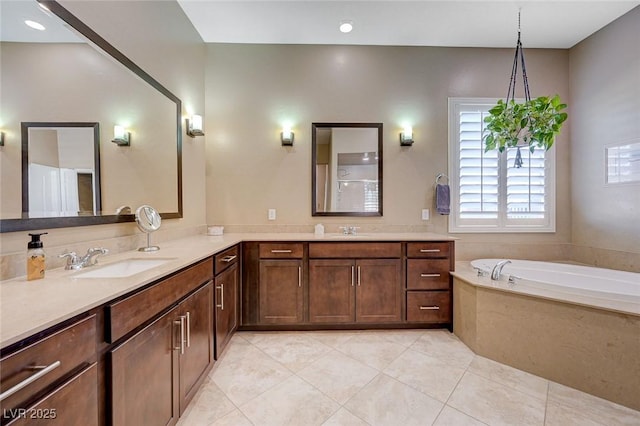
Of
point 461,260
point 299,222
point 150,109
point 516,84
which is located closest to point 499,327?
point 461,260

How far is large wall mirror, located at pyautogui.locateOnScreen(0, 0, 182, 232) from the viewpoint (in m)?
1.11

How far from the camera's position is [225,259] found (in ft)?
6.86

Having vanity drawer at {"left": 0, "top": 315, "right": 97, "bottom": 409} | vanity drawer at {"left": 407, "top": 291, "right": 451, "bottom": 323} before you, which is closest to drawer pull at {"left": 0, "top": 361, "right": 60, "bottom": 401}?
vanity drawer at {"left": 0, "top": 315, "right": 97, "bottom": 409}

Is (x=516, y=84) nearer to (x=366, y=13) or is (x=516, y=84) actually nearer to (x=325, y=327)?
(x=366, y=13)

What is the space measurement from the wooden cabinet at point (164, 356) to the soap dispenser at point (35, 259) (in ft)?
1.54

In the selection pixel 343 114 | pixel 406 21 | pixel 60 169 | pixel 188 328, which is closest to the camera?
pixel 60 169

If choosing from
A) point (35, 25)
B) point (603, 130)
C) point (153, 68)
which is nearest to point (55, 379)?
point (35, 25)

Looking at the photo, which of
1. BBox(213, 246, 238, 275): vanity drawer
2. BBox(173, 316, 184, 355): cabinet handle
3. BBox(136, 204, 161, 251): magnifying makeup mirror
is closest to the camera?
BBox(173, 316, 184, 355): cabinet handle

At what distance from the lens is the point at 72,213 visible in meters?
1.39

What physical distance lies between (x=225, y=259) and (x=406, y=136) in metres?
2.35

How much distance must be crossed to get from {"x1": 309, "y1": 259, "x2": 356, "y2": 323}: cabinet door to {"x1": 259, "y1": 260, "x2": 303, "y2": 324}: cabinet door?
0.13m

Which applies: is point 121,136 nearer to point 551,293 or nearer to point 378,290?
point 378,290

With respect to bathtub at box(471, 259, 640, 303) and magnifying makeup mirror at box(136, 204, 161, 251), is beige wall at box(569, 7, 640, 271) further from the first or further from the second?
magnifying makeup mirror at box(136, 204, 161, 251)

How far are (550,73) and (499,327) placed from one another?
3073mm
